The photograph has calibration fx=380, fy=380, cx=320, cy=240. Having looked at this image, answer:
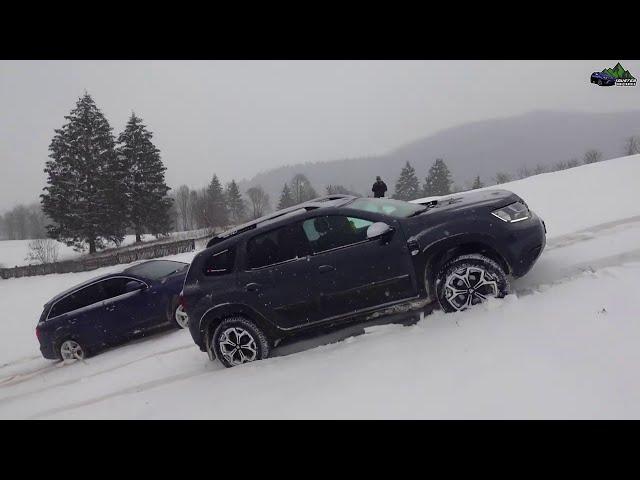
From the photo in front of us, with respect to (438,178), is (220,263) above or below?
below

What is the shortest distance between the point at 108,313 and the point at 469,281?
7223 mm

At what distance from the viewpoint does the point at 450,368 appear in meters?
3.54

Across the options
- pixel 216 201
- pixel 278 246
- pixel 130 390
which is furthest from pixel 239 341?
pixel 216 201

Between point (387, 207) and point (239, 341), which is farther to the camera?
point (387, 207)

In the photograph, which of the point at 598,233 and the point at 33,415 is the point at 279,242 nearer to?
the point at 33,415

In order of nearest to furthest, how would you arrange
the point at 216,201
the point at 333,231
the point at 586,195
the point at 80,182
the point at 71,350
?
the point at 333,231
the point at 71,350
the point at 586,195
the point at 80,182
the point at 216,201

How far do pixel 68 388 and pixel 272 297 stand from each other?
4074 mm

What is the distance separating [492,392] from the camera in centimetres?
299

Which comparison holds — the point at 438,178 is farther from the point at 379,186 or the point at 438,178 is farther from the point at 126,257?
the point at 126,257

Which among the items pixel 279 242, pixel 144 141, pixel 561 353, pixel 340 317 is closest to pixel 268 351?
pixel 340 317

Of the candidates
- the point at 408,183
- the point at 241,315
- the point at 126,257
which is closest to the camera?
the point at 241,315

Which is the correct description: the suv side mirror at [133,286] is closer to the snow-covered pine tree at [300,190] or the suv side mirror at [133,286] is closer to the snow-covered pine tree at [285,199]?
the snow-covered pine tree at [285,199]

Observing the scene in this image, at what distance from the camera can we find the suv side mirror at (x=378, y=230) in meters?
4.53

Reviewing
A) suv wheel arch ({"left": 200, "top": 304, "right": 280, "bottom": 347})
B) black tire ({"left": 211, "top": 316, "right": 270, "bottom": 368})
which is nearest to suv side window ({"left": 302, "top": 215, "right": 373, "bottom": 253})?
suv wheel arch ({"left": 200, "top": 304, "right": 280, "bottom": 347})
